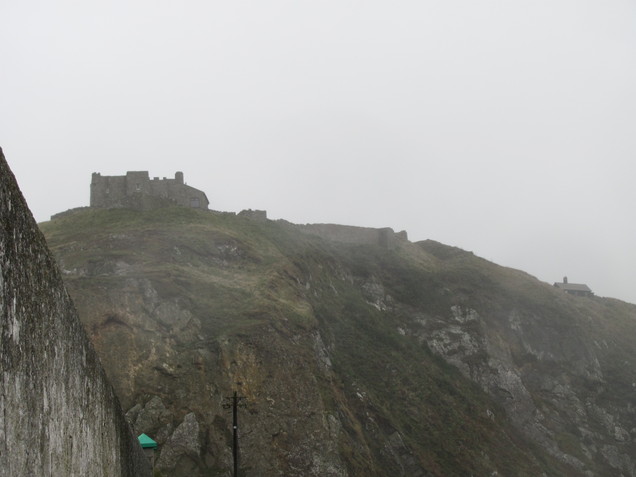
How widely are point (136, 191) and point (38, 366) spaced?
5050 centimetres

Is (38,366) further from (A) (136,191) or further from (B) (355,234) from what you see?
(B) (355,234)

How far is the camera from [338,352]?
4594 cm

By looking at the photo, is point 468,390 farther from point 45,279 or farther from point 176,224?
point 45,279

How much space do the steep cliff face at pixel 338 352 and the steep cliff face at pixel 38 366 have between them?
22171 millimetres

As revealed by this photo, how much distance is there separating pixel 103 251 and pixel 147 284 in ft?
22.0

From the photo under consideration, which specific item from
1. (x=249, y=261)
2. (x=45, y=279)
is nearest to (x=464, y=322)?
(x=249, y=261)

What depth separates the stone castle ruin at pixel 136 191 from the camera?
5456 centimetres

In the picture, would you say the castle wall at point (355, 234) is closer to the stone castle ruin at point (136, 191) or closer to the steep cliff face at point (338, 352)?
the steep cliff face at point (338, 352)

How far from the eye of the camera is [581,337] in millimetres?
60125

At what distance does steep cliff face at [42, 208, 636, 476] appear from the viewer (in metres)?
32.9

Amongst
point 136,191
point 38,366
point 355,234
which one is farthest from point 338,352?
point 38,366

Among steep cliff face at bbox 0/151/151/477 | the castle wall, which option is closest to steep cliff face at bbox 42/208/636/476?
the castle wall

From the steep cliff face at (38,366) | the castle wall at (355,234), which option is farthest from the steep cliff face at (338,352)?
the steep cliff face at (38,366)

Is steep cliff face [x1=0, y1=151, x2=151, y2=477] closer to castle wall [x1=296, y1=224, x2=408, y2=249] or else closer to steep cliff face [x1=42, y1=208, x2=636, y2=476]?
steep cliff face [x1=42, y1=208, x2=636, y2=476]
